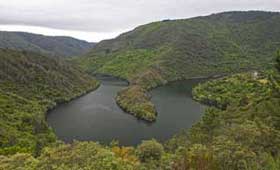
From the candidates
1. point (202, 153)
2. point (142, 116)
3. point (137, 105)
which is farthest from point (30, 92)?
point (202, 153)

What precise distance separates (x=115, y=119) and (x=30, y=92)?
113 feet

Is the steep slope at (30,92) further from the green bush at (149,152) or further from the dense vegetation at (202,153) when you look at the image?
the dense vegetation at (202,153)

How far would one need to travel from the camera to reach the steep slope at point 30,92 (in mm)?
66719

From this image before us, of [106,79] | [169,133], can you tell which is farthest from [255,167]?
[106,79]

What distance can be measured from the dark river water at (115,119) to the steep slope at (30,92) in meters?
5.17

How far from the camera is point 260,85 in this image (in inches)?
4178

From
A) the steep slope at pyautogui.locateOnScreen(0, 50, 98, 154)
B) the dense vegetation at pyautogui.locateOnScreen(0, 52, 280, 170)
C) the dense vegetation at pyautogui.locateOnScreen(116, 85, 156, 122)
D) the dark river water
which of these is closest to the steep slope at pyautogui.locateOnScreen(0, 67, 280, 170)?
A: the dense vegetation at pyautogui.locateOnScreen(0, 52, 280, 170)

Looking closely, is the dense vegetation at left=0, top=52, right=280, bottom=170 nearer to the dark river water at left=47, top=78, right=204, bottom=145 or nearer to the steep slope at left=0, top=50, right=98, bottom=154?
the steep slope at left=0, top=50, right=98, bottom=154

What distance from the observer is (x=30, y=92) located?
112750 mm

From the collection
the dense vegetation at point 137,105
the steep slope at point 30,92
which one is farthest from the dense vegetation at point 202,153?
the dense vegetation at point 137,105

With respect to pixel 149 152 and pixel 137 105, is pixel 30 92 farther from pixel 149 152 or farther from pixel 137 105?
pixel 149 152

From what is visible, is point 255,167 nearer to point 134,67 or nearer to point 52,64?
point 52,64

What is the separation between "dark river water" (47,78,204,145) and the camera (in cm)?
8010

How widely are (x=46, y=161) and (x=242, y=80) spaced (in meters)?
106
